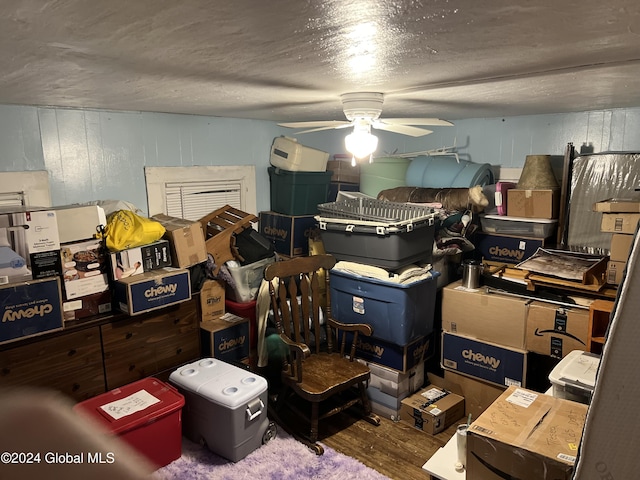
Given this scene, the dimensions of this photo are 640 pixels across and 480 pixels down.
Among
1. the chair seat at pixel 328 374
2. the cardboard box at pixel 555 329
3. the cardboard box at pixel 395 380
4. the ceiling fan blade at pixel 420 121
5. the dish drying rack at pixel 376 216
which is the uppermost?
the ceiling fan blade at pixel 420 121

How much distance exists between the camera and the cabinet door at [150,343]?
2754mm

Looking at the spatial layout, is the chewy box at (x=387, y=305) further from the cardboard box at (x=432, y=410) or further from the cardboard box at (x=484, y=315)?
the cardboard box at (x=432, y=410)

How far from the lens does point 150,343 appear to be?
2910 millimetres

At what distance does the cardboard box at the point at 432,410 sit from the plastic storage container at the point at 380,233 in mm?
893

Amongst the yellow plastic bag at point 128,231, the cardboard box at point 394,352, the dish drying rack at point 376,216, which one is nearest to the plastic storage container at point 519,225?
the dish drying rack at point 376,216

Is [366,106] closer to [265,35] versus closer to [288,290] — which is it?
[265,35]

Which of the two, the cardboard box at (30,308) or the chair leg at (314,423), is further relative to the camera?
the chair leg at (314,423)

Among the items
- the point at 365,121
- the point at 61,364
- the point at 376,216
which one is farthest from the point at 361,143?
the point at 61,364

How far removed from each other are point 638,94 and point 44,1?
2.68m

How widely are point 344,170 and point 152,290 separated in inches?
82.9

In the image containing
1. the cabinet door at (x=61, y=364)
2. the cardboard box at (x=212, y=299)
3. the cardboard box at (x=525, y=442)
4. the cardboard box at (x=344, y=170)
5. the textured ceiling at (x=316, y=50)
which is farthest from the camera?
the cardboard box at (x=344, y=170)

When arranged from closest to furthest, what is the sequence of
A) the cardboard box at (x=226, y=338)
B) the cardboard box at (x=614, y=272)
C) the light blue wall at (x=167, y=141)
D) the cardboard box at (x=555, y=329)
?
the cardboard box at (x=614, y=272) < the cardboard box at (x=555, y=329) < the light blue wall at (x=167, y=141) < the cardboard box at (x=226, y=338)

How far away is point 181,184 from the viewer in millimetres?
3572

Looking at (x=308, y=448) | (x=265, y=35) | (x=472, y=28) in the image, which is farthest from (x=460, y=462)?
(x=265, y=35)
